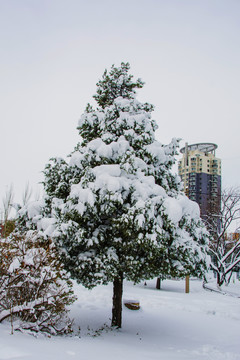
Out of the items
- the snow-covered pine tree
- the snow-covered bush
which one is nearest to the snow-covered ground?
the snow-covered bush

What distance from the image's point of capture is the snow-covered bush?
Answer: 602cm

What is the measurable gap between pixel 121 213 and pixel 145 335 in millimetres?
4143

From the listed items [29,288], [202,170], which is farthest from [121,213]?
[202,170]

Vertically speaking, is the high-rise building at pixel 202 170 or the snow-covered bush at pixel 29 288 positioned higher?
the high-rise building at pixel 202 170

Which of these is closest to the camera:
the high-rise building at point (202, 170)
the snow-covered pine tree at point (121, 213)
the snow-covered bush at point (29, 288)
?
the snow-covered bush at point (29, 288)

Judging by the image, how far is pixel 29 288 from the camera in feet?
20.7

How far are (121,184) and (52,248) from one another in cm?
256

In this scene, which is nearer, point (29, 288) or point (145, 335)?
point (29, 288)

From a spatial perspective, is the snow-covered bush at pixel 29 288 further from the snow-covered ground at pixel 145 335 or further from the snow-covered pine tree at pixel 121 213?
the snow-covered pine tree at pixel 121 213

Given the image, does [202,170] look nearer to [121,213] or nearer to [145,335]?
[145,335]

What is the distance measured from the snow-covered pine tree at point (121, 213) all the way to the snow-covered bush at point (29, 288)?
89 cm

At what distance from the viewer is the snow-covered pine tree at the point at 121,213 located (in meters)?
7.00

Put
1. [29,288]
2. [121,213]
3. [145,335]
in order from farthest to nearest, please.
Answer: [145,335], [121,213], [29,288]

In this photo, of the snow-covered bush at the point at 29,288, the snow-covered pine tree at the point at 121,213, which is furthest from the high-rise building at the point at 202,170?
the snow-covered bush at the point at 29,288
